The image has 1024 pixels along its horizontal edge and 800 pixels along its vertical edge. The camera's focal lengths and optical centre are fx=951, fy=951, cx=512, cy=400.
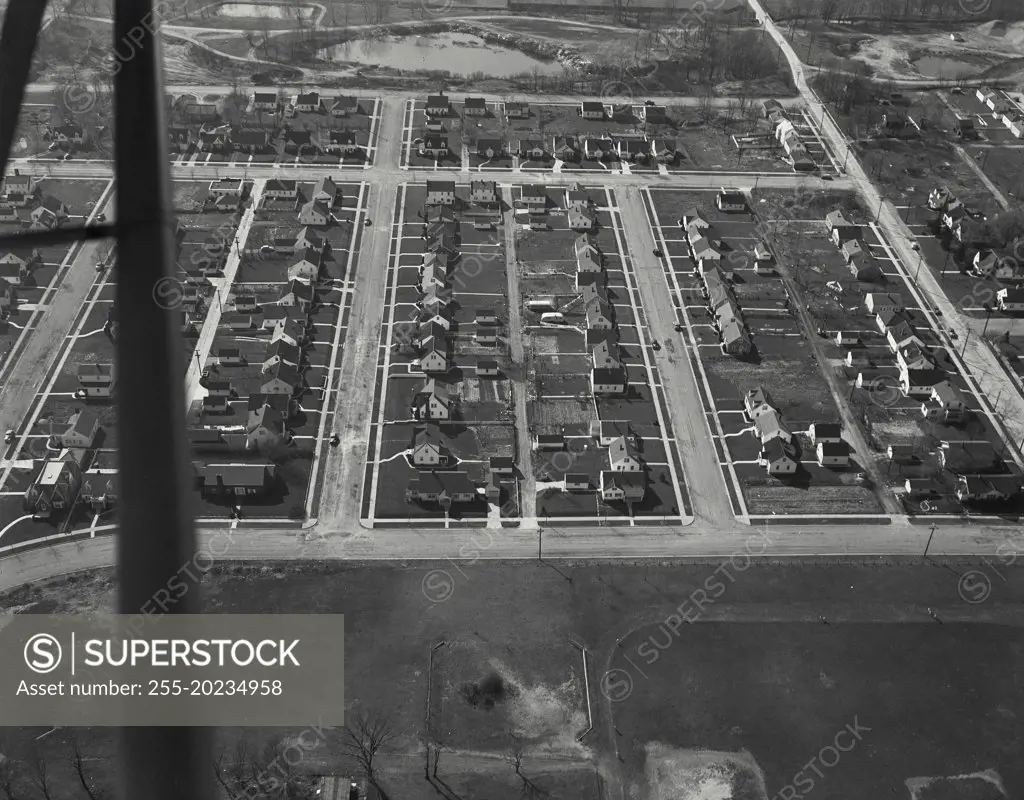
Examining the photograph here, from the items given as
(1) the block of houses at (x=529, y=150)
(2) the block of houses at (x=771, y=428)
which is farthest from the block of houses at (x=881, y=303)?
(1) the block of houses at (x=529, y=150)

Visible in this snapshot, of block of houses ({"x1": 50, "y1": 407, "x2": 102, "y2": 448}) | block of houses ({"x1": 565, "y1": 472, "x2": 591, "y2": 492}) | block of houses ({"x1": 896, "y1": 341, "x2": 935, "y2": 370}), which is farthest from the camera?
block of houses ({"x1": 896, "y1": 341, "x2": 935, "y2": 370})

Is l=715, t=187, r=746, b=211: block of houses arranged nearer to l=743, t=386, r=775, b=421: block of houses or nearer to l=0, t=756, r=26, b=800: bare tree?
l=743, t=386, r=775, b=421: block of houses

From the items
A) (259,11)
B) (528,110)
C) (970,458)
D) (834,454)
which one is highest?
(259,11)

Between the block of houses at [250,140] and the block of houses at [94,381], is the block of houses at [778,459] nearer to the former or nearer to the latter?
the block of houses at [94,381]

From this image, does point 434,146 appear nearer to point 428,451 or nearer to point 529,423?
point 529,423

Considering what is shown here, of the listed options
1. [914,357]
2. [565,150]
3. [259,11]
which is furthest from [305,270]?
[259,11]

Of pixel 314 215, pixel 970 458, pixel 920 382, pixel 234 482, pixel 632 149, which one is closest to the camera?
pixel 234 482

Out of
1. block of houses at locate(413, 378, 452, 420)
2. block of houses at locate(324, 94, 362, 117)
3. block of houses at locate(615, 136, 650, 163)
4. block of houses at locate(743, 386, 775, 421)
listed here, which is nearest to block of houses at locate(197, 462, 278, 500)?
block of houses at locate(413, 378, 452, 420)
